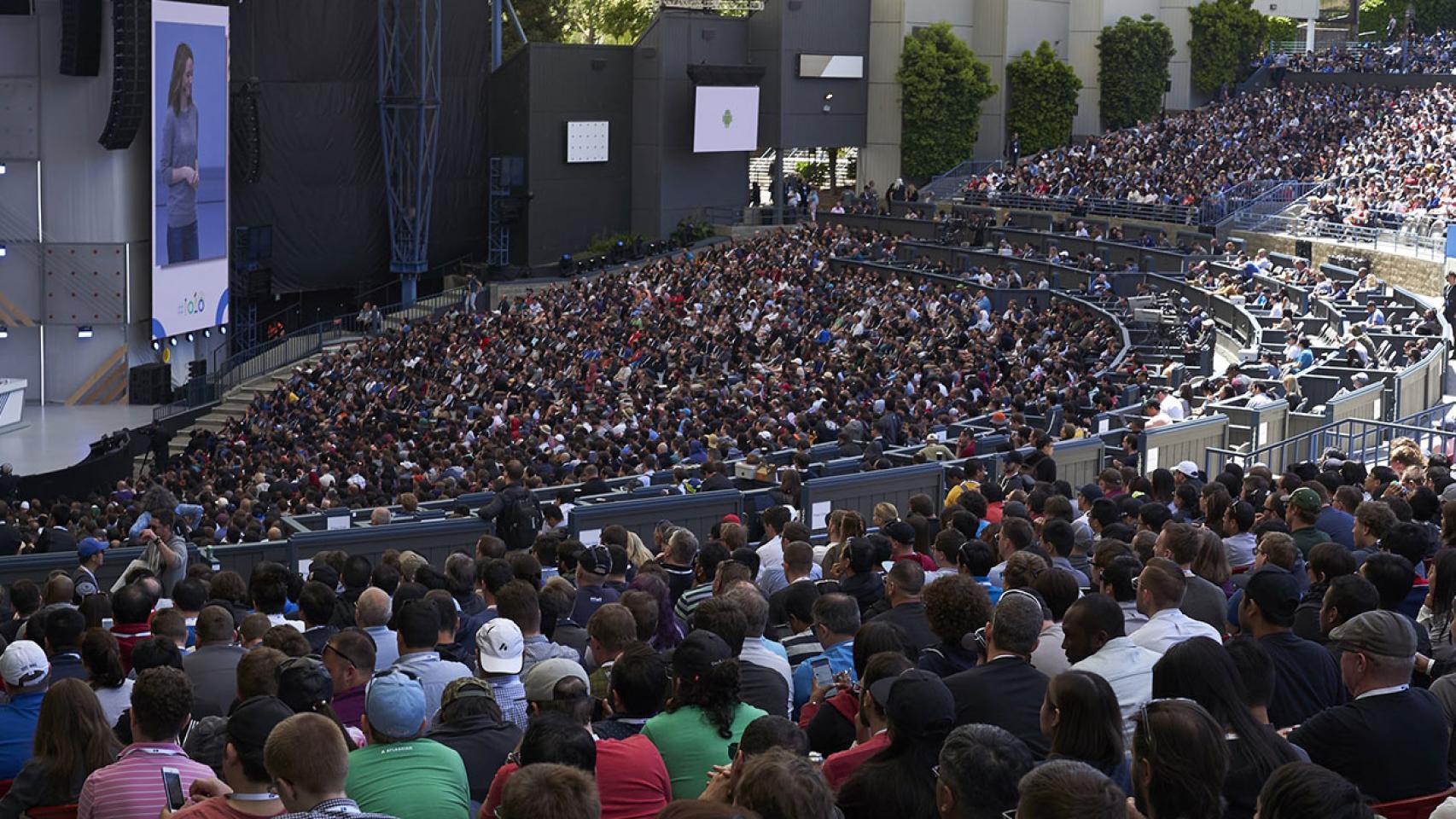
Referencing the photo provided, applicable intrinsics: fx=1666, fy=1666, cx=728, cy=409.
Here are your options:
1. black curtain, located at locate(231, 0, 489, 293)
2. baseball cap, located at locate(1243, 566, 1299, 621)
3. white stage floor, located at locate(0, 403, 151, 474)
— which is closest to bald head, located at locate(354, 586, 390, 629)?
baseball cap, located at locate(1243, 566, 1299, 621)

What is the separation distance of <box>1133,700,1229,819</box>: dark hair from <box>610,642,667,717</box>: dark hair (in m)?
1.78

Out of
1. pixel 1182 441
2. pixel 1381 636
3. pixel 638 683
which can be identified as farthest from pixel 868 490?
pixel 1381 636

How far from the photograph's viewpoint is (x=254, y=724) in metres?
4.91

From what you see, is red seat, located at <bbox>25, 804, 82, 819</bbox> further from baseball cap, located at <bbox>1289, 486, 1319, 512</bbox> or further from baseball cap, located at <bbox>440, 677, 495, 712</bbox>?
baseball cap, located at <bbox>1289, 486, 1319, 512</bbox>

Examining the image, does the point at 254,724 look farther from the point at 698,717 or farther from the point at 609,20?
the point at 609,20

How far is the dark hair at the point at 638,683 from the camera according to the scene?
221 inches

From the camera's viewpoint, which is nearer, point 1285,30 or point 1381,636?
point 1381,636

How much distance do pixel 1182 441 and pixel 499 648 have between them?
11406 millimetres

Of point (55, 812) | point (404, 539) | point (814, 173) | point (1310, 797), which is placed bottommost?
point (404, 539)

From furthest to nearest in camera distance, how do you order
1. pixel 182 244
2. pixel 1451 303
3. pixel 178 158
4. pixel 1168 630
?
pixel 182 244 < pixel 178 158 < pixel 1451 303 < pixel 1168 630

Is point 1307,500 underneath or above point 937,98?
underneath

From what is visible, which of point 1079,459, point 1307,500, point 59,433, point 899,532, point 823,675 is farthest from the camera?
point 59,433

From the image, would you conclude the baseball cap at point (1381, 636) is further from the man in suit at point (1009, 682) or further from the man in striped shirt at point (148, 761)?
the man in striped shirt at point (148, 761)

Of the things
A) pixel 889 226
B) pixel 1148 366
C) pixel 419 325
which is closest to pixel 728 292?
pixel 419 325
